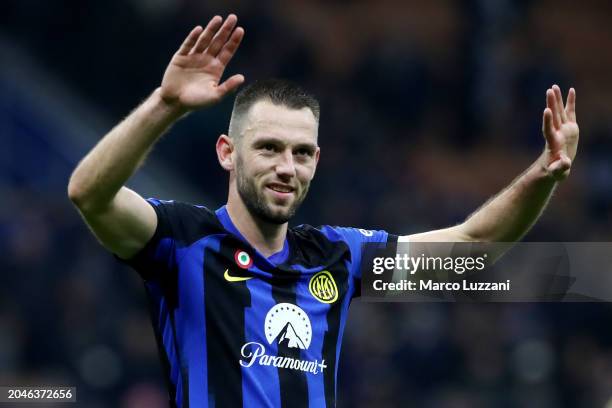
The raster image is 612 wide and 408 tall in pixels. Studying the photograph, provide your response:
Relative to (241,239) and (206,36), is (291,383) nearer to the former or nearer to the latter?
(241,239)

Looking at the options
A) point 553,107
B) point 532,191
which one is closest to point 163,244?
point 532,191

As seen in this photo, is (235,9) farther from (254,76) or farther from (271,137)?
(271,137)

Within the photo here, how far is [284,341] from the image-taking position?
4.07 meters

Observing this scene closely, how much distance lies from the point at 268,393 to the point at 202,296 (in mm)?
434

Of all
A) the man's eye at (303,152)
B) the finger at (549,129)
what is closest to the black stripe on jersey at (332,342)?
the man's eye at (303,152)

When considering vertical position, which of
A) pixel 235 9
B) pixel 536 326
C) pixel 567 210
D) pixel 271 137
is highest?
pixel 235 9

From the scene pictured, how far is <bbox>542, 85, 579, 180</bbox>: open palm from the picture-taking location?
4.34 m

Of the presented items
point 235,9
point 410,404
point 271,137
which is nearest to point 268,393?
point 271,137

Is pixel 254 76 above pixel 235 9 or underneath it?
underneath

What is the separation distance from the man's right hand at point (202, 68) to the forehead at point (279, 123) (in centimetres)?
50

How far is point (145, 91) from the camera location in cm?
1295

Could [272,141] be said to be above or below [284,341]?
above

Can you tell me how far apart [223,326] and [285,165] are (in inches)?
25.6

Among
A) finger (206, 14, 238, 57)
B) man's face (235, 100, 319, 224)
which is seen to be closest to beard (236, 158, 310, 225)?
man's face (235, 100, 319, 224)
